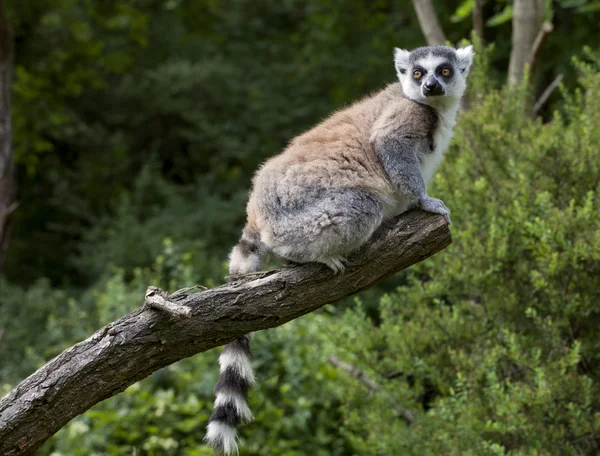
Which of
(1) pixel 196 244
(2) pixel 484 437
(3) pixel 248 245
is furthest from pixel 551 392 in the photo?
(1) pixel 196 244

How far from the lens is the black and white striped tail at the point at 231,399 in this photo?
3.17 m

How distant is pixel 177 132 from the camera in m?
11.2

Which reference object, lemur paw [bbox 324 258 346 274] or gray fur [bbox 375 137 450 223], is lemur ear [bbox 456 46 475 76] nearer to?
gray fur [bbox 375 137 450 223]

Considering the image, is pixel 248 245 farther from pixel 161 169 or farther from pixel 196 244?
pixel 161 169

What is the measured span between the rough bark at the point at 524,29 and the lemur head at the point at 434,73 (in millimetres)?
1906

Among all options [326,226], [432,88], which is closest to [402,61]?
[432,88]

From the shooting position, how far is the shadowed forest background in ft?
14.3

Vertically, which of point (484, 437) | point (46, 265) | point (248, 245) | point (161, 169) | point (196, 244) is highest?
point (161, 169)

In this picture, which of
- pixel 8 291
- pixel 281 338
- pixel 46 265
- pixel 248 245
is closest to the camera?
pixel 248 245

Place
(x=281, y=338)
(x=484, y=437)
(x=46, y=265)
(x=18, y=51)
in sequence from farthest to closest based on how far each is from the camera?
(x=46, y=265) → (x=18, y=51) → (x=281, y=338) → (x=484, y=437)

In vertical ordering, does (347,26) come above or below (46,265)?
above

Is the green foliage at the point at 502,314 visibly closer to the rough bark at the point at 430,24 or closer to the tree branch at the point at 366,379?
the tree branch at the point at 366,379

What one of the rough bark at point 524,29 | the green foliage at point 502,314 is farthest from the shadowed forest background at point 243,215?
the rough bark at point 524,29

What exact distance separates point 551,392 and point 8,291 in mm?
6318
